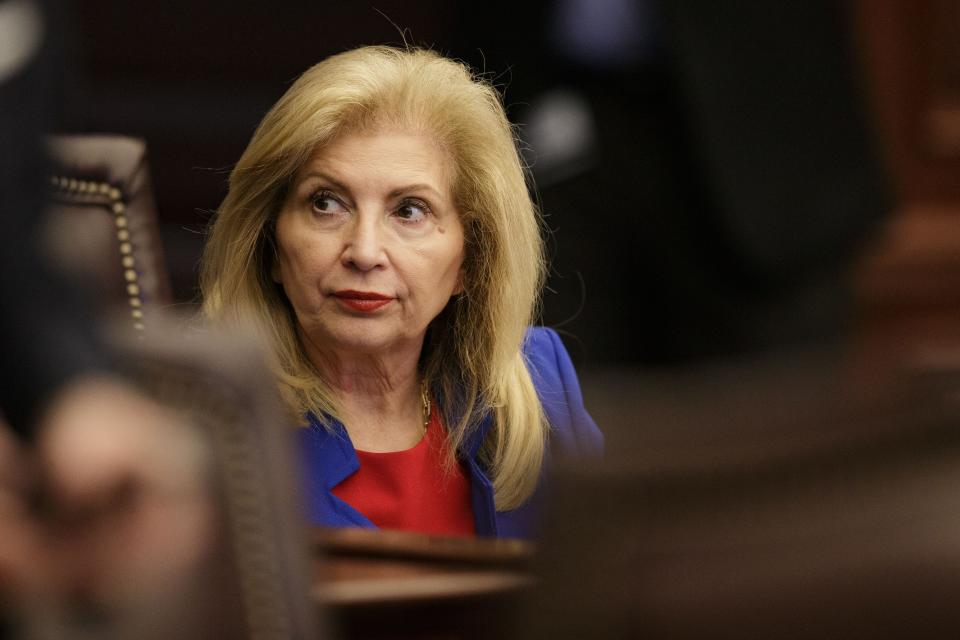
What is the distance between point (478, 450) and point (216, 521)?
51 centimetres

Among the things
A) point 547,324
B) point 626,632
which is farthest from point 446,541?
point 547,324

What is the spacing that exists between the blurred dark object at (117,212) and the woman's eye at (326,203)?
0.16m

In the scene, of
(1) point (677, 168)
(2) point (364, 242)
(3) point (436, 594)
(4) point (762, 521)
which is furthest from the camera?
(1) point (677, 168)

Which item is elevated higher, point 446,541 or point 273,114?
point 273,114

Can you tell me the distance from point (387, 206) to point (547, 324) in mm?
618

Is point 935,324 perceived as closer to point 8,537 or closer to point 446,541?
point 446,541

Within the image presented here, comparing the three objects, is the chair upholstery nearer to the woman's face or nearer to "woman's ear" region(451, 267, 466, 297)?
the woman's face

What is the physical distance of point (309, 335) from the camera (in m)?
1.00

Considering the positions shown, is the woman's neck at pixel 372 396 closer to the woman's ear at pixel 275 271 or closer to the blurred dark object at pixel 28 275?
the woman's ear at pixel 275 271

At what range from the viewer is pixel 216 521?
54 cm

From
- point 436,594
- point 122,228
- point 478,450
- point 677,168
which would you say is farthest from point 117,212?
point 677,168

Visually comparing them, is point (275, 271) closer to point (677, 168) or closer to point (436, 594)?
point (436, 594)

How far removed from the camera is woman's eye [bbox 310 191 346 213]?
39.1 inches

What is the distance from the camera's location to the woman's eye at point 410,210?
1008 millimetres
